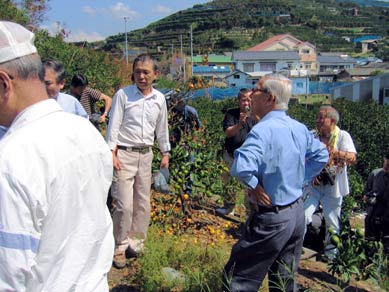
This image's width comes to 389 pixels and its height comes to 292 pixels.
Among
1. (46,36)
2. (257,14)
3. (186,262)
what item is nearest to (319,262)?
(186,262)

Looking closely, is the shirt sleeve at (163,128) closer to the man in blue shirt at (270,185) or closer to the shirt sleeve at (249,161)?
the man in blue shirt at (270,185)

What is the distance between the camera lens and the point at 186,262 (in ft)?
11.7

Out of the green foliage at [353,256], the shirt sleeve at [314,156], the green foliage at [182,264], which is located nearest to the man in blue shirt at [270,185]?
the shirt sleeve at [314,156]

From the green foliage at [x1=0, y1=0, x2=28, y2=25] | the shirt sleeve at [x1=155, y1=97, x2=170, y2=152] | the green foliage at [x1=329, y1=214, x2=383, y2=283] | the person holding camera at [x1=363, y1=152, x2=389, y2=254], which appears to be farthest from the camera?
the green foliage at [x1=0, y1=0, x2=28, y2=25]

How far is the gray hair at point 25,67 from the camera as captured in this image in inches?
51.6

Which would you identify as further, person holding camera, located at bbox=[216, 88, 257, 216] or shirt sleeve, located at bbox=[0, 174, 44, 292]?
person holding camera, located at bbox=[216, 88, 257, 216]

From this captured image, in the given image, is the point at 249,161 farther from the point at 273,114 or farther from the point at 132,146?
the point at 132,146

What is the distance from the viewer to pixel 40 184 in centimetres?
127

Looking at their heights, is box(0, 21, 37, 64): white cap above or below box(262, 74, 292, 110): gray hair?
above

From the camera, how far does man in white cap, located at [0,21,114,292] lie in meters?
1.25

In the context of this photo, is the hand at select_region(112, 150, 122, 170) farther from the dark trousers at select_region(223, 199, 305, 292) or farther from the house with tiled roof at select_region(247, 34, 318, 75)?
the house with tiled roof at select_region(247, 34, 318, 75)

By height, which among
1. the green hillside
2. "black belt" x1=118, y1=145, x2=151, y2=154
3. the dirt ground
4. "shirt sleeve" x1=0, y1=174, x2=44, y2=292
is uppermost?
the green hillside

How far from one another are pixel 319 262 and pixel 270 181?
2310 millimetres

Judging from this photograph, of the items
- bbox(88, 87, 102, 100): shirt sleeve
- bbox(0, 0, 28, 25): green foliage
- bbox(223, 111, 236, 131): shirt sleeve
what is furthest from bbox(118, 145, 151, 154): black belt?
bbox(0, 0, 28, 25): green foliage
